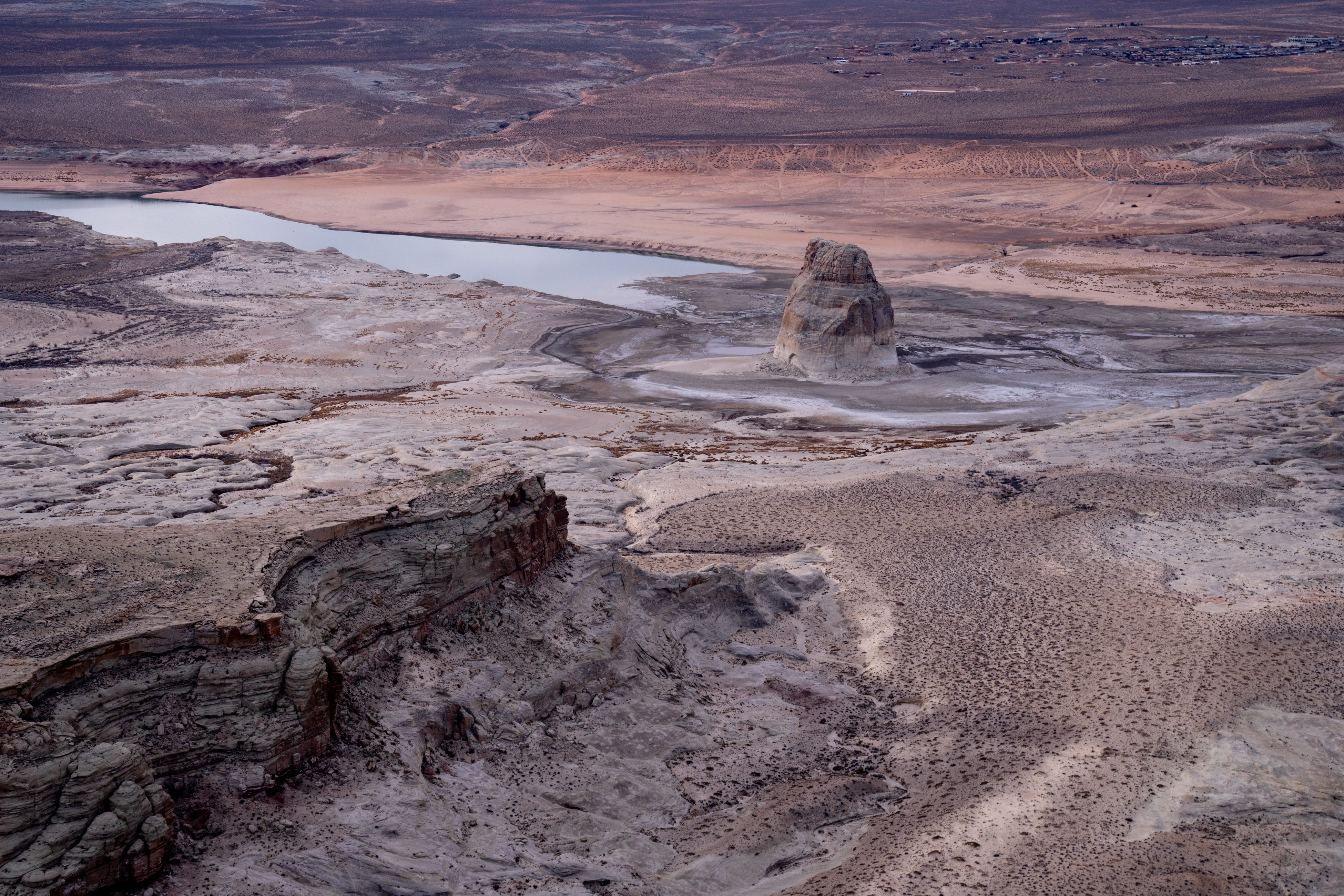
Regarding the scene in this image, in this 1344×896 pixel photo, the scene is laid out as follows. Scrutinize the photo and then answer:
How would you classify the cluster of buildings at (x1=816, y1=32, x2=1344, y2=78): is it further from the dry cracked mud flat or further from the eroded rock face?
the dry cracked mud flat

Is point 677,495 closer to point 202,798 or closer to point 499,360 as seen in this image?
point 202,798

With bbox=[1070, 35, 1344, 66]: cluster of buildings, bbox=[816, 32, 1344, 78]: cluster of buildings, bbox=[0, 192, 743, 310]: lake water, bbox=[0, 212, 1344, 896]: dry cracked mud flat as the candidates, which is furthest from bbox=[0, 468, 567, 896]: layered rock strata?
bbox=[1070, 35, 1344, 66]: cluster of buildings

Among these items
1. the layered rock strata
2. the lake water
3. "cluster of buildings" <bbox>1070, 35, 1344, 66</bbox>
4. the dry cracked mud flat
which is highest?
"cluster of buildings" <bbox>1070, 35, 1344, 66</bbox>

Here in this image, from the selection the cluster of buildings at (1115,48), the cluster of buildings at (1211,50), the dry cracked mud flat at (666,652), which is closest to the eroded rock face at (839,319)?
the dry cracked mud flat at (666,652)

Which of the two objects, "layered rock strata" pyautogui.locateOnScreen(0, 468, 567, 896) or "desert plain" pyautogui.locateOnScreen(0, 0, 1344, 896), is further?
"desert plain" pyautogui.locateOnScreen(0, 0, 1344, 896)

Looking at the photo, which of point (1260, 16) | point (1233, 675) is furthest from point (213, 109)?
point (1260, 16)

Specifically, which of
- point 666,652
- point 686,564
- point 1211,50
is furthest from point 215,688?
point 1211,50
